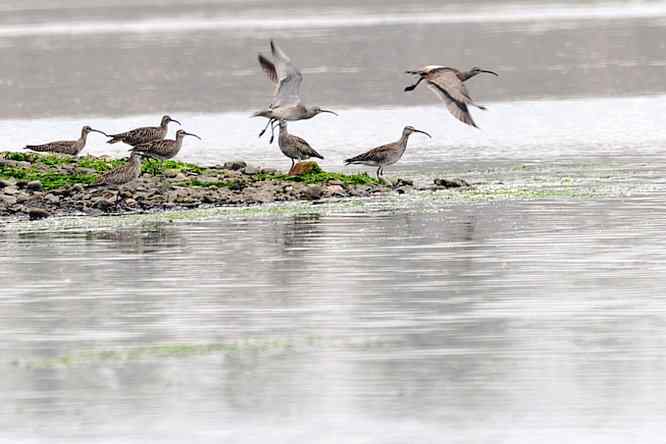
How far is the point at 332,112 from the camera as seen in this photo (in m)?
31.8

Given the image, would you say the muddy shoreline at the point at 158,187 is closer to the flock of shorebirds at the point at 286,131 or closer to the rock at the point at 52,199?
the rock at the point at 52,199

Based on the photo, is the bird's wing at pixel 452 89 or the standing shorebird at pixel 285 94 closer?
the bird's wing at pixel 452 89

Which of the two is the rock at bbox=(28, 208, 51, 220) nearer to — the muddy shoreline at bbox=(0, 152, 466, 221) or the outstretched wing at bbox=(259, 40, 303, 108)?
the muddy shoreline at bbox=(0, 152, 466, 221)

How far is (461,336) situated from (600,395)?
2518mm

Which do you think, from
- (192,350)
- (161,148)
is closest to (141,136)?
(161,148)

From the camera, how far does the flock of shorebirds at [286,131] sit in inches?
1154

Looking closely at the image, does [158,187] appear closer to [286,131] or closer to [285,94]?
[286,131]

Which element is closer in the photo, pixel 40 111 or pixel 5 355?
pixel 5 355

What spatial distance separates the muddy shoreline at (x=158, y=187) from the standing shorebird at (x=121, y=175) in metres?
0.08

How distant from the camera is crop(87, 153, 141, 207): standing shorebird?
29.0 metres

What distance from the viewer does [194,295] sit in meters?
19.7

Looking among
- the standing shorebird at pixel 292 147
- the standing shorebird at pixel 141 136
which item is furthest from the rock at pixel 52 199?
the standing shorebird at pixel 292 147

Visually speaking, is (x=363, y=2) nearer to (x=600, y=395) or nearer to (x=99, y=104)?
(x=99, y=104)

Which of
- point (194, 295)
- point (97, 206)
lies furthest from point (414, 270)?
point (97, 206)
